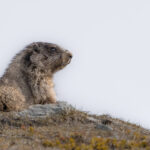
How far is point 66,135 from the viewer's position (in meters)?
10.6

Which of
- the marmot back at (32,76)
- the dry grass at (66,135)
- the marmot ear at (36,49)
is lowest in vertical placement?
the dry grass at (66,135)

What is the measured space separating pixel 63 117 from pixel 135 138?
129 inches

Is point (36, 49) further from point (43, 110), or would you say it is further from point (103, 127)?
point (103, 127)

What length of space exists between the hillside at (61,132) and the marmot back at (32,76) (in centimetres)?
72

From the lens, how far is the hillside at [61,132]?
9602mm

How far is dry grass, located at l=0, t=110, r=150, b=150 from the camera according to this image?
9.55 meters

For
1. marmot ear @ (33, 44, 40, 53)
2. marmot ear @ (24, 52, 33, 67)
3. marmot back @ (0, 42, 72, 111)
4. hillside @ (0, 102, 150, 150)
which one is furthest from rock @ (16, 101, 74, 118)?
marmot ear @ (33, 44, 40, 53)

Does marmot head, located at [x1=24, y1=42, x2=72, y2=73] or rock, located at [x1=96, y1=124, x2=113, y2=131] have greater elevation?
marmot head, located at [x1=24, y1=42, x2=72, y2=73]

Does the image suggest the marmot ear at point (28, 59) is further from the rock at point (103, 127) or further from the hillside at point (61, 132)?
the rock at point (103, 127)

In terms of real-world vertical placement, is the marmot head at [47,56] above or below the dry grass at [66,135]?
above

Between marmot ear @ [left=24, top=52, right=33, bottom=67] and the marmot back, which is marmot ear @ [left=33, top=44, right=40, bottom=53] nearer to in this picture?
the marmot back

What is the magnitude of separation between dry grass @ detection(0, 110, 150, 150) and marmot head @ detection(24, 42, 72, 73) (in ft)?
9.21

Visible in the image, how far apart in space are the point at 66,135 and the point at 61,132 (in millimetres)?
508

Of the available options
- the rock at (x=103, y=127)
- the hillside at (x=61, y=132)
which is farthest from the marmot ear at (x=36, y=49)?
the rock at (x=103, y=127)
